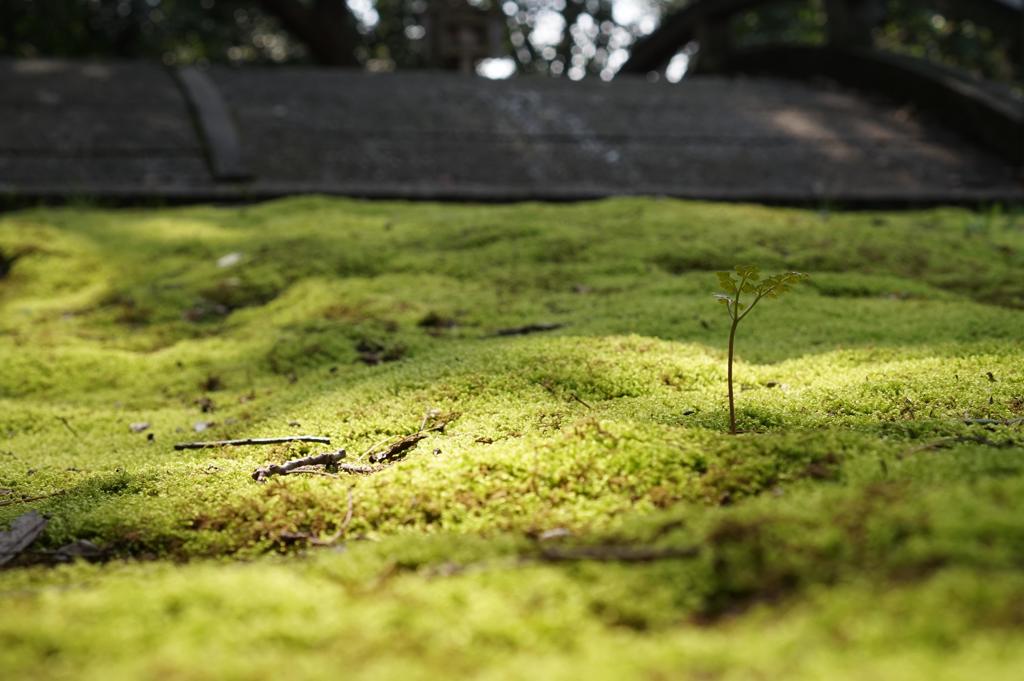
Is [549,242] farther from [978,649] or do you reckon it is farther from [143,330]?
[978,649]

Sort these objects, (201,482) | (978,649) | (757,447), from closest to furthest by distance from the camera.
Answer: (978,649) < (757,447) < (201,482)

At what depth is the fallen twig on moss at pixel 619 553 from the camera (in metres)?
1.45

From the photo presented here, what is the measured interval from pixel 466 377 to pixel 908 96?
26.5 ft

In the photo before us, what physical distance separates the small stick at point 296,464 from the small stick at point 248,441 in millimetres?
141

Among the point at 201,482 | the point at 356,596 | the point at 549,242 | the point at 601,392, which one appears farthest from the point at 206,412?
the point at 549,242

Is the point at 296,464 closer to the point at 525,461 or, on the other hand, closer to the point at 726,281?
the point at 525,461

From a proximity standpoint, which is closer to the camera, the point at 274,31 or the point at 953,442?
the point at 953,442

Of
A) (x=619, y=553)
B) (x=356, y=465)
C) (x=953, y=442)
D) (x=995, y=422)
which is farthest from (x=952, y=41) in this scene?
(x=619, y=553)

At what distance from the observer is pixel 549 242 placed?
482 cm

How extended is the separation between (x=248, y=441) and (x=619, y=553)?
136 cm

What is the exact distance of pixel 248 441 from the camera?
2.45 metres

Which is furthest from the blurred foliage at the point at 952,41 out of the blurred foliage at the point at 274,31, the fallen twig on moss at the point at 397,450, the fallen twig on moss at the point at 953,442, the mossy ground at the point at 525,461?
the fallen twig on moss at the point at 397,450

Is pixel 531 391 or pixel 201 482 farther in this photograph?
pixel 531 391

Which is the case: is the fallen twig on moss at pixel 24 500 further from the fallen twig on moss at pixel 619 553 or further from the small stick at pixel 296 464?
the fallen twig on moss at pixel 619 553
